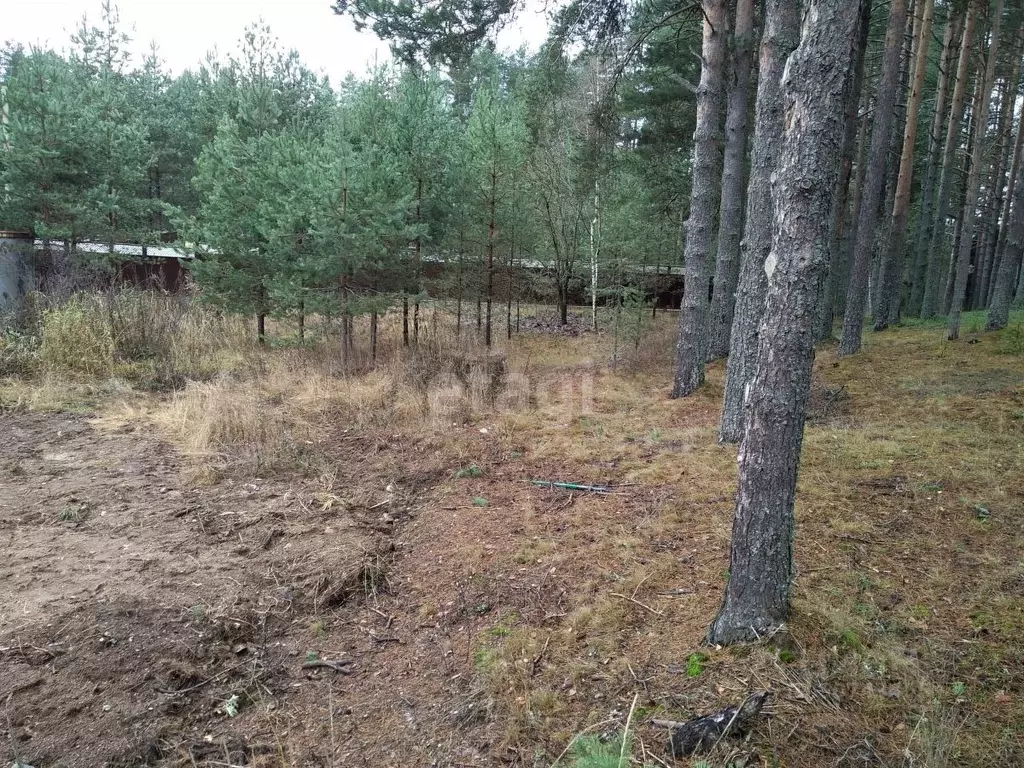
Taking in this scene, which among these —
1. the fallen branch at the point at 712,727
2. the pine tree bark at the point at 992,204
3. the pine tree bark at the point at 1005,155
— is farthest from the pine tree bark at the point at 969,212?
the fallen branch at the point at 712,727

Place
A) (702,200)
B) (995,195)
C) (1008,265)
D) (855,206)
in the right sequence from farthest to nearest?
(995,195)
(855,206)
(1008,265)
(702,200)

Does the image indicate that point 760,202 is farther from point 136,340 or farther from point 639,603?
point 136,340

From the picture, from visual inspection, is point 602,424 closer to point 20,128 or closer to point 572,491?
point 572,491

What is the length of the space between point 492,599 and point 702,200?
595cm

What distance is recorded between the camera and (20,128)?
1318 cm

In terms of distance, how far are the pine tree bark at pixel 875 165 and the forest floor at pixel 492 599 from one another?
4337mm

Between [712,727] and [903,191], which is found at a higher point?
[903,191]

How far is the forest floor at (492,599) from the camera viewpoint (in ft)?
8.29

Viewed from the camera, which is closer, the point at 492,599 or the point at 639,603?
the point at 639,603

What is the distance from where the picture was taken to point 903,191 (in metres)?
12.4

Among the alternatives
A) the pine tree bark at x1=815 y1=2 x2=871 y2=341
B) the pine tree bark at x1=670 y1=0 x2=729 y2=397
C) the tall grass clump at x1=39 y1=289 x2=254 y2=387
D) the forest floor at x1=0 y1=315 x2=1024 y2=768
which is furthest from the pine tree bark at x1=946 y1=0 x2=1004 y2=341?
the tall grass clump at x1=39 y1=289 x2=254 y2=387

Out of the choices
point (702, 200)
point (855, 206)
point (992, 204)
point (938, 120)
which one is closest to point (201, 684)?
point (702, 200)

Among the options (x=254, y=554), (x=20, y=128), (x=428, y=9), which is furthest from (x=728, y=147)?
(x=20, y=128)

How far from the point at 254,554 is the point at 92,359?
710 centimetres
